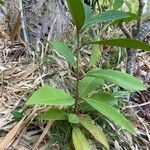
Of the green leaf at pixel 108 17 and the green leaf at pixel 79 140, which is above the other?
the green leaf at pixel 108 17

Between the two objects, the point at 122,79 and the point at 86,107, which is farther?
the point at 86,107

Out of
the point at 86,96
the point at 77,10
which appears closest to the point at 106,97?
the point at 86,96

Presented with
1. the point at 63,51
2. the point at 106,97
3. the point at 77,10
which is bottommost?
the point at 106,97

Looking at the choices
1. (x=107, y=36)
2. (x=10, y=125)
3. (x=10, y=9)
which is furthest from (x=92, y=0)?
(x=10, y=125)

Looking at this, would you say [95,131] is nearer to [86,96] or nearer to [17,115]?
[86,96]

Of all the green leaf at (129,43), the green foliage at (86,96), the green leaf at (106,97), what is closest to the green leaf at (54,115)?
the green foliage at (86,96)

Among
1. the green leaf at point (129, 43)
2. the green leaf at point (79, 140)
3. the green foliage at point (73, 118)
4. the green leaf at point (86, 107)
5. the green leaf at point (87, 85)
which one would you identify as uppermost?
the green leaf at point (129, 43)

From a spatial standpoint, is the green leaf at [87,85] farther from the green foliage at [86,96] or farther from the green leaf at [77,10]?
the green leaf at [77,10]
